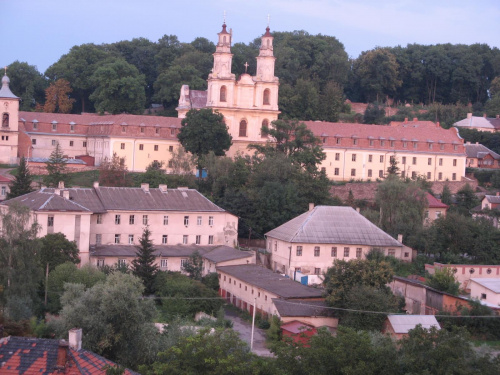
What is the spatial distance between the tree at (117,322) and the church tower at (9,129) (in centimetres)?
3440

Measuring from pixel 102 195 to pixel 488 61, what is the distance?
216ft

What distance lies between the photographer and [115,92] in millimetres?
77438

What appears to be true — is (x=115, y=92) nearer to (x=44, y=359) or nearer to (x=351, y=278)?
(x=351, y=278)

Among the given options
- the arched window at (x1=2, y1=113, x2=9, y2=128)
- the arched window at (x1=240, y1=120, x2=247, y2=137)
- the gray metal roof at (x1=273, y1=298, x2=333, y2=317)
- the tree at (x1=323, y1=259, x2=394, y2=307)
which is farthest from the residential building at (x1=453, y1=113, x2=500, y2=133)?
the gray metal roof at (x1=273, y1=298, x2=333, y2=317)

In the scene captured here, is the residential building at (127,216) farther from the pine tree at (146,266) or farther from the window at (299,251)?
the window at (299,251)

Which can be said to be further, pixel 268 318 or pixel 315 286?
pixel 315 286

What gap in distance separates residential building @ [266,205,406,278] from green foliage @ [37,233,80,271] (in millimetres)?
11422

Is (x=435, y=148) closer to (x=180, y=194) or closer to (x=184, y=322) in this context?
(x=180, y=194)

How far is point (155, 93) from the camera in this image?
89.5 meters

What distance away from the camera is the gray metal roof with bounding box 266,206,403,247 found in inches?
1838

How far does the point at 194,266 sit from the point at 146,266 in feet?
12.8

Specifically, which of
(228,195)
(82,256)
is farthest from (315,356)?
(228,195)

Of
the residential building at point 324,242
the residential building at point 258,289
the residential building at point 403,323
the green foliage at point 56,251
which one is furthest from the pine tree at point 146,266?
the residential building at point 403,323

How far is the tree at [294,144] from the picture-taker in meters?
59.2
